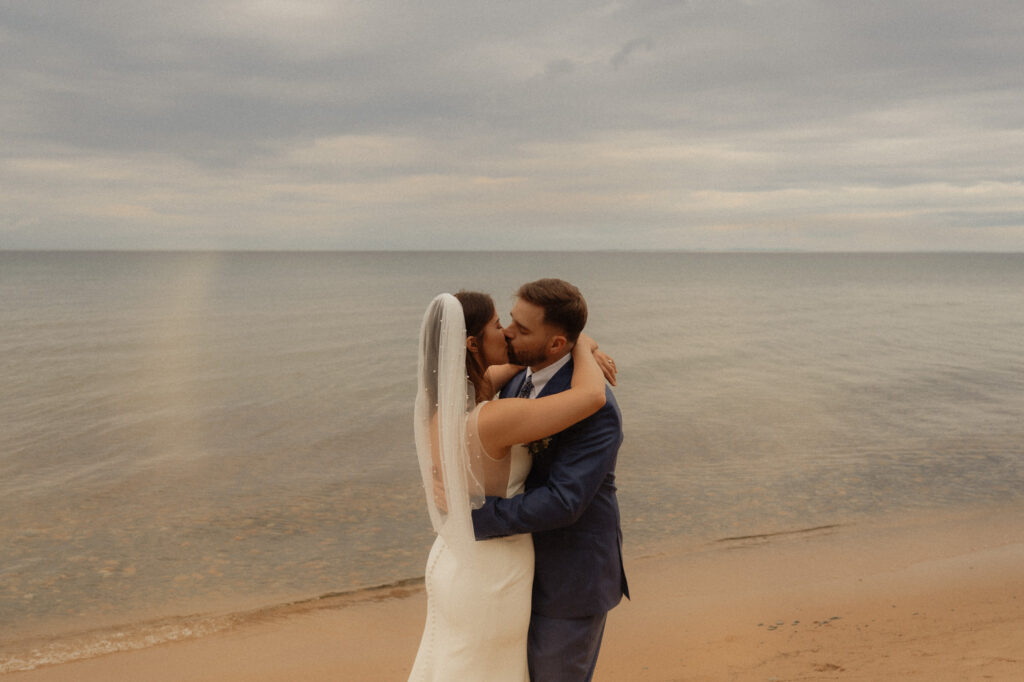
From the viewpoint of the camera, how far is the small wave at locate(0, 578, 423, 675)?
19.7 ft

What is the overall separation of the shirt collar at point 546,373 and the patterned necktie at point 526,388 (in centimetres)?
4

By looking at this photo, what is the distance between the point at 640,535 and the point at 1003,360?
20501mm

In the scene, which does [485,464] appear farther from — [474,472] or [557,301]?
[557,301]

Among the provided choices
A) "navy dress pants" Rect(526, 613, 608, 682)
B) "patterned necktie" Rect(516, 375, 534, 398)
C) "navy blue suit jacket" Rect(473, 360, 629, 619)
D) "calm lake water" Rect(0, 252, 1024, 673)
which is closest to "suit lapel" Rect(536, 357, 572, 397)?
"navy blue suit jacket" Rect(473, 360, 629, 619)

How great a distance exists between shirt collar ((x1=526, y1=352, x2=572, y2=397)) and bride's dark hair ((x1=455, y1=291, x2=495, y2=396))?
0.76 feet

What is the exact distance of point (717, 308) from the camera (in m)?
49.7

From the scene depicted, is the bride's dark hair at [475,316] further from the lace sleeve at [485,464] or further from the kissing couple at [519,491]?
the lace sleeve at [485,464]

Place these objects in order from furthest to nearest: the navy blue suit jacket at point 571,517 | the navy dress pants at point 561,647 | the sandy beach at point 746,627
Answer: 1. the sandy beach at point 746,627
2. the navy dress pants at point 561,647
3. the navy blue suit jacket at point 571,517

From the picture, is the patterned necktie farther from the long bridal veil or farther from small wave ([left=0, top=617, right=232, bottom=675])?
small wave ([left=0, top=617, right=232, bottom=675])

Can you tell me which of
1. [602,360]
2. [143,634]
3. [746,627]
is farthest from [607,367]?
[143,634]

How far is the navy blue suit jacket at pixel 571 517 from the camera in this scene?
2.83 m

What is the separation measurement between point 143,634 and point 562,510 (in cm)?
512

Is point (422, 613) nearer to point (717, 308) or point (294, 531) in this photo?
point (294, 531)

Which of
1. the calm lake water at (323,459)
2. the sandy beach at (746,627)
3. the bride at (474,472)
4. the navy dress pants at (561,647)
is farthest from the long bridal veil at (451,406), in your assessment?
the calm lake water at (323,459)
